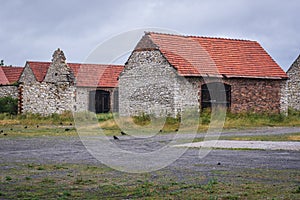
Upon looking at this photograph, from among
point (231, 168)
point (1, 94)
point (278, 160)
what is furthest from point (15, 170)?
point (1, 94)

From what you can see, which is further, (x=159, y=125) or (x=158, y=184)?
(x=159, y=125)

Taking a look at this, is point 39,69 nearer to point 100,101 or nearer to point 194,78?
point 100,101

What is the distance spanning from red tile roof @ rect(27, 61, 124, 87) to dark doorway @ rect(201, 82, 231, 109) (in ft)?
42.8

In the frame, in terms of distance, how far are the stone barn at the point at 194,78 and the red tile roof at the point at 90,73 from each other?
9260 millimetres

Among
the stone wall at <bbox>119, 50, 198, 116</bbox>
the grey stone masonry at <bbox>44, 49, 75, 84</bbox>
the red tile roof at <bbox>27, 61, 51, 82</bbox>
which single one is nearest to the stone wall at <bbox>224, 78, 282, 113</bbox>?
the stone wall at <bbox>119, 50, 198, 116</bbox>

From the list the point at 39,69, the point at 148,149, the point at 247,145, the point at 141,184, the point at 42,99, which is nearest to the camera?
the point at 141,184

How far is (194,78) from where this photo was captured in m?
32.1

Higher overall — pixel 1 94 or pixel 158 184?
pixel 1 94

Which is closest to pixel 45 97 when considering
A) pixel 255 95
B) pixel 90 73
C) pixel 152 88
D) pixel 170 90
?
pixel 152 88

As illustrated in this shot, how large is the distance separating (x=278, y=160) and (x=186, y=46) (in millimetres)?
21831

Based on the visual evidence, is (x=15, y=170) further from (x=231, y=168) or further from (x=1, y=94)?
(x=1, y=94)

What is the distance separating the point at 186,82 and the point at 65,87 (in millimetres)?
8845

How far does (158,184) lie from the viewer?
9398 millimetres

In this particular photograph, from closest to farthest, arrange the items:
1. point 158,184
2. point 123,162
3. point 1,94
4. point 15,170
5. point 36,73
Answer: point 158,184 → point 15,170 → point 123,162 → point 1,94 → point 36,73
